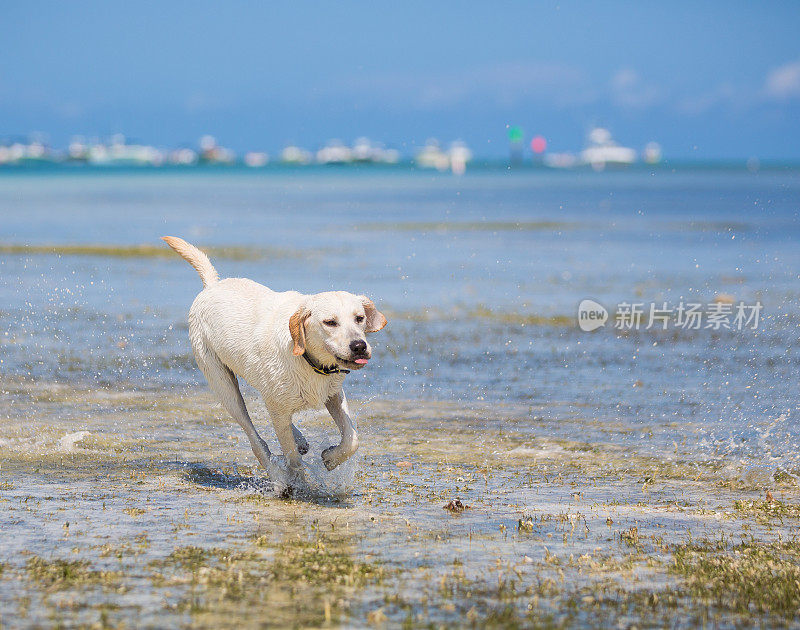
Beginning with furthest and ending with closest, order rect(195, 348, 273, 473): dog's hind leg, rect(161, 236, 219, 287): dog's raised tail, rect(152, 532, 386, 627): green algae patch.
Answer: rect(161, 236, 219, 287): dog's raised tail, rect(195, 348, 273, 473): dog's hind leg, rect(152, 532, 386, 627): green algae patch

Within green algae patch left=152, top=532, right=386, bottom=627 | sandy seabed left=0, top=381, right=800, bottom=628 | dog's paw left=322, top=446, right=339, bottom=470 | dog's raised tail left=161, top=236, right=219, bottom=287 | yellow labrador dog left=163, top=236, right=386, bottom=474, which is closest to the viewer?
green algae patch left=152, top=532, right=386, bottom=627

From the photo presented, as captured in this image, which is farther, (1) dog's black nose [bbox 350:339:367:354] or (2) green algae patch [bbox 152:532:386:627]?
(1) dog's black nose [bbox 350:339:367:354]

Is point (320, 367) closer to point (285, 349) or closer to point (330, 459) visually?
point (285, 349)

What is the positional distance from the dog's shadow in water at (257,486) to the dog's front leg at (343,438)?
0.80ft

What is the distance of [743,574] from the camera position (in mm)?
5840

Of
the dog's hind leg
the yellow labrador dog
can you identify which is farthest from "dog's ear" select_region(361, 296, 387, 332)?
the dog's hind leg

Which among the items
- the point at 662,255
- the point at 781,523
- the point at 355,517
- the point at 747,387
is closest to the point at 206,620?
the point at 355,517

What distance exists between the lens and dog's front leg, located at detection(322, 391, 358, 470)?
25.4ft

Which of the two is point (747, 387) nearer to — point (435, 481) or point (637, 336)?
point (637, 336)

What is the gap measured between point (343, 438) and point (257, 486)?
2.88 ft

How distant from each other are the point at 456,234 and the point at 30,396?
2817cm

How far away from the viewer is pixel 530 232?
4016cm

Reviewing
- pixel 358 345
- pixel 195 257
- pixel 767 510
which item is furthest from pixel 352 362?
pixel 767 510

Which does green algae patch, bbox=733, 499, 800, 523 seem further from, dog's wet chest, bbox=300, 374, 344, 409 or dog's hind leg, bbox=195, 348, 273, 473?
dog's hind leg, bbox=195, 348, 273, 473
